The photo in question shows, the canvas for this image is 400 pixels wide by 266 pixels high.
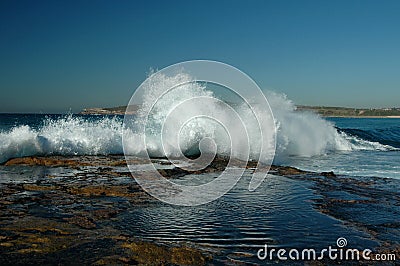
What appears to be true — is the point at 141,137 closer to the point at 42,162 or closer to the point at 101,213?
the point at 42,162

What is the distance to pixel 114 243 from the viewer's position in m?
4.86

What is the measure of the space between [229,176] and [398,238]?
637 cm

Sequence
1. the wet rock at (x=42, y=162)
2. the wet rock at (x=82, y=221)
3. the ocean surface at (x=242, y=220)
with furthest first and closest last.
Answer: the wet rock at (x=42, y=162), the wet rock at (x=82, y=221), the ocean surface at (x=242, y=220)

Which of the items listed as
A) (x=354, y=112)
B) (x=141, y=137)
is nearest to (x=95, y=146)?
(x=141, y=137)

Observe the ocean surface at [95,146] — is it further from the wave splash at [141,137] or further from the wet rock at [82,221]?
the wet rock at [82,221]

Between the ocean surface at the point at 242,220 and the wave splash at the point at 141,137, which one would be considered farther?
the wave splash at the point at 141,137

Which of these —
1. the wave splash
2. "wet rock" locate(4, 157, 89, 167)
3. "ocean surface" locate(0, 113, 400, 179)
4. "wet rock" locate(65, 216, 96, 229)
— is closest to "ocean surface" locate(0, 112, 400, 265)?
"wet rock" locate(65, 216, 96, 229)

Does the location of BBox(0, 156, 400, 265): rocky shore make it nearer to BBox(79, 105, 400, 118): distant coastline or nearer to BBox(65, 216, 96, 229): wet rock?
BBox(65, 216, 96, 229): wet rock

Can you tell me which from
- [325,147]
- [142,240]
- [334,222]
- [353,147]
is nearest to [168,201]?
[142,240]

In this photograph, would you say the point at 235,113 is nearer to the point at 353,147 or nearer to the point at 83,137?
the point at 83,137

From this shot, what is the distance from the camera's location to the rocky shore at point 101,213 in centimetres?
445

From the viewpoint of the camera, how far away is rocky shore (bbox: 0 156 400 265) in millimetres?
4449

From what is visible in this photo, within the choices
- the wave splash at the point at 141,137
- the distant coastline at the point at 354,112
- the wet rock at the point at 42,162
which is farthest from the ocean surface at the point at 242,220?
the distant coastline at the point at 354,112

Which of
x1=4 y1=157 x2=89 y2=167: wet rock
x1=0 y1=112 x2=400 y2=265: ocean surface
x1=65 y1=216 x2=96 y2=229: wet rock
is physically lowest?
x1=0 y1=112 x2=400 y2=265: ocean surface
